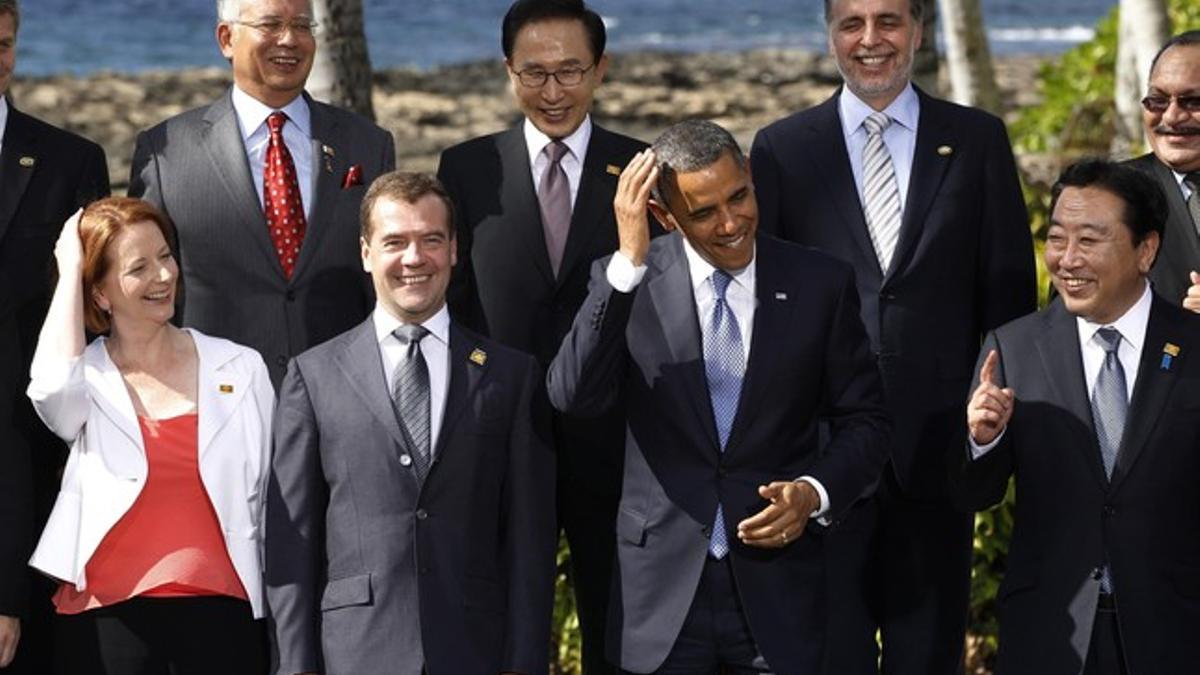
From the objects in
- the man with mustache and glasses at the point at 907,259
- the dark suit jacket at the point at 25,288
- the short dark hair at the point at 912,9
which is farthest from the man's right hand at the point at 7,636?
the short dark hair at the point at 912,9

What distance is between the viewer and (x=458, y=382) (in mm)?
6402

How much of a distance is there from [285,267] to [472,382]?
1.03m

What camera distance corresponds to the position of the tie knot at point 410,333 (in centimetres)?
642

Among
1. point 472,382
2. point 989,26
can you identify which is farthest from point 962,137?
point 989,26

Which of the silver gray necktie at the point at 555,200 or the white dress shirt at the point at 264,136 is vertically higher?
the white dress shirt at the point at 264,136

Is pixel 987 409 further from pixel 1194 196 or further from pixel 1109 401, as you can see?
pixel 1194 196

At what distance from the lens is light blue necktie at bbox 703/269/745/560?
6.40 meters

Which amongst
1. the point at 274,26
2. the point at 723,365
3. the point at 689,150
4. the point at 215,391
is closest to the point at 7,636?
the point at 215,391

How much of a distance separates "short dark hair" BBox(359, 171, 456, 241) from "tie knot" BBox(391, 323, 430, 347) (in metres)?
0.28

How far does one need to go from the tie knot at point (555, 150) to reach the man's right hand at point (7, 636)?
222 centimetres

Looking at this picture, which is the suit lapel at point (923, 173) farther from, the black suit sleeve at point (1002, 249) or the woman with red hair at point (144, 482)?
the woman with red hair at point (144, 482)

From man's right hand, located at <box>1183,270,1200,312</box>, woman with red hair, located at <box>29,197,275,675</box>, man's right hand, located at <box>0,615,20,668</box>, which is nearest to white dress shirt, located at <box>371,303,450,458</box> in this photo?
woman with red hair, located at <box>29,197,275,675</box>

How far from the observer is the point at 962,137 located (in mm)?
7254

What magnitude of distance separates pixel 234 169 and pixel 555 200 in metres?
1.04
